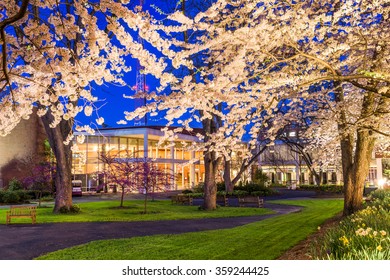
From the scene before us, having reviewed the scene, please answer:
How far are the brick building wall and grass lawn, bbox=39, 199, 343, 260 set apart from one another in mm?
28975

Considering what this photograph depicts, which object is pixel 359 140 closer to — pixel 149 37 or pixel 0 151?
pixel 149 37

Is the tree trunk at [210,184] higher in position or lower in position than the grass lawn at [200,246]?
higher

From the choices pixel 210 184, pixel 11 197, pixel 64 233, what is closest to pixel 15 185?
pixel 11 197

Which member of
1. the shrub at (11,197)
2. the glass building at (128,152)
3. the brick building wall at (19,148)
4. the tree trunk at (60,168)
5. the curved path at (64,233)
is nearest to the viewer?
the curved path at (64,233)

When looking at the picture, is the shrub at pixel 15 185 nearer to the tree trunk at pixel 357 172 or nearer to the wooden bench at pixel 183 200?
the wooden bench at pixel 183 200

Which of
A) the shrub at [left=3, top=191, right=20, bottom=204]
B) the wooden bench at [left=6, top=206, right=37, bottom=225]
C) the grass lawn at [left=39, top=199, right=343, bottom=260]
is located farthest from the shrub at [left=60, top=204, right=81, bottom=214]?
the shrub at [left=3, top=191, right=20, bottom=204]

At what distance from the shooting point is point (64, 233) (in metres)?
13.5

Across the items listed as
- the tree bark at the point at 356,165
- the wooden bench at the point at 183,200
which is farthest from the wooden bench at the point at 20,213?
the wooden bench at the point at 183,200

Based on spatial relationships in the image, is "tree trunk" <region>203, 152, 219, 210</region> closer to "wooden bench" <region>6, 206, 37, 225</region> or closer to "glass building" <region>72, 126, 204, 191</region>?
"wooden bench" <region>6, 206, 37, 225</region>

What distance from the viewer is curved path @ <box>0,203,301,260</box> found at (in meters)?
10.5

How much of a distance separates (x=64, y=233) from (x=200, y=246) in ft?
18.7

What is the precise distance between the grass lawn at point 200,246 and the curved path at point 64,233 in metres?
0.93

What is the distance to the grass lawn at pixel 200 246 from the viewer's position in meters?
8.88
